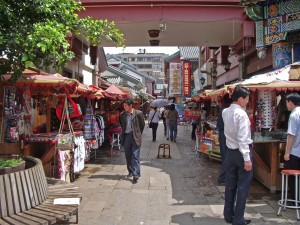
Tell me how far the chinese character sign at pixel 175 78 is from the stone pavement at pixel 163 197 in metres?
24.2

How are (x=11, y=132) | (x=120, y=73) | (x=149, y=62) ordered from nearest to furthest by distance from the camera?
(x=11, y=132), (x=120, y=73), (x=149, y=62)

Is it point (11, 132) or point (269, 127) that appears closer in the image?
point (11, 132)

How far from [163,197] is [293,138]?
2614 millimetres

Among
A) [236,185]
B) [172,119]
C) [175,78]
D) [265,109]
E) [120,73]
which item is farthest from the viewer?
[120,73]

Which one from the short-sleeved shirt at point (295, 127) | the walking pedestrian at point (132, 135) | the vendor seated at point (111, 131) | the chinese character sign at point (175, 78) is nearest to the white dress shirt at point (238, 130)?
the short-sleeved shirt at point (295, 127)

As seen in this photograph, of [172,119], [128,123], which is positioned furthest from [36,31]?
[172,119]

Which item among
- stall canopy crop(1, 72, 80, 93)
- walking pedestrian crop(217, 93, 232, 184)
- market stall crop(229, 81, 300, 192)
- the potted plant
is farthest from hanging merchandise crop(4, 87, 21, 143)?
market stall crop(229, 81, 300, 192)

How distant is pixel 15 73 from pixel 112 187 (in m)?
3.58

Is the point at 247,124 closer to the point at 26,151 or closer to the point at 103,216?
the point at 103,216

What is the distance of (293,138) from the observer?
584 centimetres

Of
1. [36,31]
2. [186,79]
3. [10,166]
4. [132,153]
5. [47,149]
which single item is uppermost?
[186,79]

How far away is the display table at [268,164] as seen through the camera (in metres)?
7.19

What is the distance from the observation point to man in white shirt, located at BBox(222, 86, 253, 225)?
4.96 m

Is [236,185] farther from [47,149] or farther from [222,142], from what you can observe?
[47,149]
